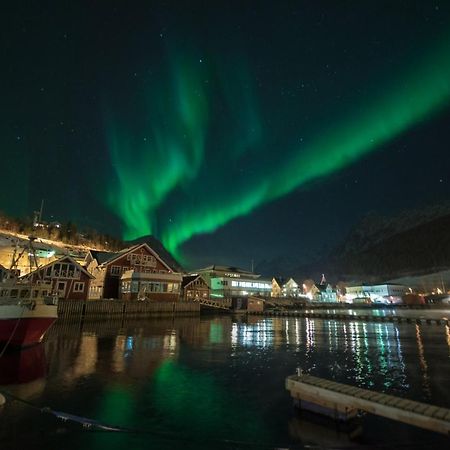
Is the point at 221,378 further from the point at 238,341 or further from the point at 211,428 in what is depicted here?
the point at 238,341

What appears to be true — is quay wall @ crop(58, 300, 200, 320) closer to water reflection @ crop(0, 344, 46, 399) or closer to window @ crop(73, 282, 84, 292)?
window @ crop(73, 282, 84, 292)

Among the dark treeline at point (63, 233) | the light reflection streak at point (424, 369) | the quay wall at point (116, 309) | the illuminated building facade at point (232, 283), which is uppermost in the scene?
the dark treeline at point (63, 233)

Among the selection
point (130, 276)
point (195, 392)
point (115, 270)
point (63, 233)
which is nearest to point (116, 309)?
point (130, 276)

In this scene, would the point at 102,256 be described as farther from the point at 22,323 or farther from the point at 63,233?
the point at 63,233

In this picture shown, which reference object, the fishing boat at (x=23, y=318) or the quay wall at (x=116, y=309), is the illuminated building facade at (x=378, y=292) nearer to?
the quay wall at (x=116, y=309)

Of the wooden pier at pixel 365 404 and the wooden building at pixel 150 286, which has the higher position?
the wooden building at pixel 150 286

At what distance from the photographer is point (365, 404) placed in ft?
35.3

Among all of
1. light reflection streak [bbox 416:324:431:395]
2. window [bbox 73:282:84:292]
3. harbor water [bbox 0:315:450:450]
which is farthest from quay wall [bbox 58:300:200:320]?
light reflection streak [bbox 416:324:431:395]

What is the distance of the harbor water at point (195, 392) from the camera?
11.2 metres

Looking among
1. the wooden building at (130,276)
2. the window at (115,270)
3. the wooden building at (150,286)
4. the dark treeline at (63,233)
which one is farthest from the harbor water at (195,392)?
the dark treeline at (63,233)

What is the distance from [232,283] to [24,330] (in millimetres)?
87136

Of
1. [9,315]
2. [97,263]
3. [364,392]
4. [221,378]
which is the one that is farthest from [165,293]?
[364,392]

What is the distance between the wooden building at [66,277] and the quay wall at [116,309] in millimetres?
4908

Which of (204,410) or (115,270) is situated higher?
(115,270)
